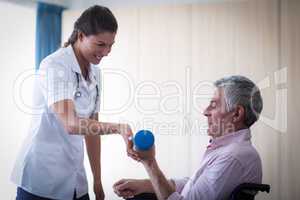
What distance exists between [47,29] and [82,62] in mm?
988

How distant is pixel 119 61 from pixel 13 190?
3.67 ft

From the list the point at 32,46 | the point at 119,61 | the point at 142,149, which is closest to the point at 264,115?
the point at 119,61

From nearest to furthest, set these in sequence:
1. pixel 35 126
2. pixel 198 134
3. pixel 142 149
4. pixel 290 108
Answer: pixel 142 149, pixel 35 126, pixel 290 108, pixel 198 134

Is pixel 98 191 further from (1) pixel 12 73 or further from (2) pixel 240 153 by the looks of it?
(1) pixel 12 73

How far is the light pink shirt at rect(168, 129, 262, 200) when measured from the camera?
Result: 49.3 inches

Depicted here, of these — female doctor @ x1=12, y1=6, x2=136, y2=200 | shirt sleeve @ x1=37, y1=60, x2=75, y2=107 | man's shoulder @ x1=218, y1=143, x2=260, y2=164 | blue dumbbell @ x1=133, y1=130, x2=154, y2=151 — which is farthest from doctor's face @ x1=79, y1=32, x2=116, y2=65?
man's shoulder @ x1=218, y1=143, x2=260, y2=164

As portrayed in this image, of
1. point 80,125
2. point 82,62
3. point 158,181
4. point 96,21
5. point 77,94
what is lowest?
point 158,181

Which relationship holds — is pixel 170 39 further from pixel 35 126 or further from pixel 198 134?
pixel 35 126

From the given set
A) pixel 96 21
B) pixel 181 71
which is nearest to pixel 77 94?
pixel 96 21

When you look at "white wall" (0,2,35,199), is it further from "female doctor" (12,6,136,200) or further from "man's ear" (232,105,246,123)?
"man's ear" (232,105,246,123)

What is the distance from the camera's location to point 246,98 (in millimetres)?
1383

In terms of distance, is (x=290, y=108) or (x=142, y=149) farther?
(x=290, y=108)

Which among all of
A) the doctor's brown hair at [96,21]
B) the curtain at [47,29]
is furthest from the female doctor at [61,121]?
the curtain at [47,29]

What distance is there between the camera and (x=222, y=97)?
1442 mm
